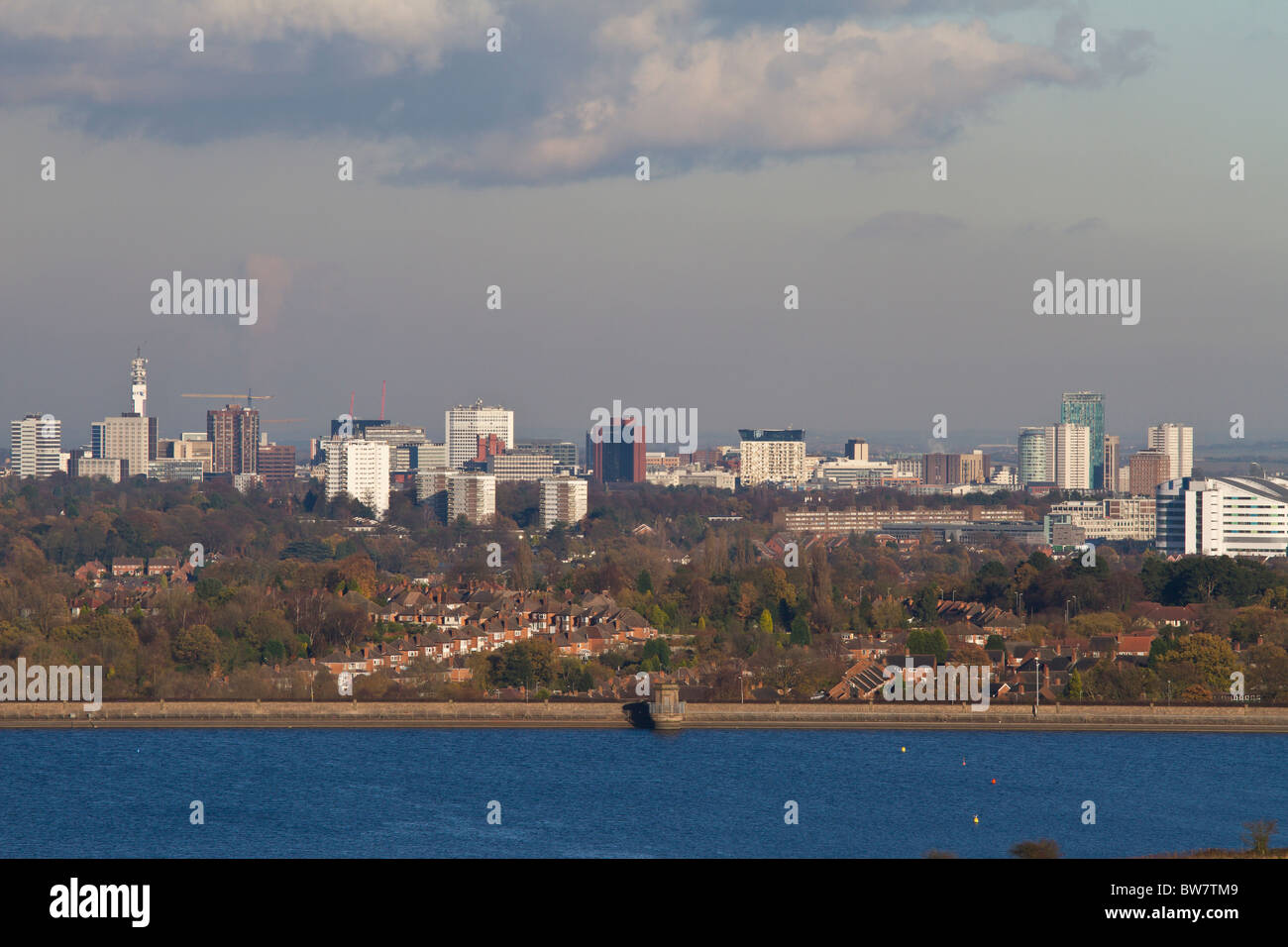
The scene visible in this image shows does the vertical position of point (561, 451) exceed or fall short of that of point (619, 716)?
it exceeds it

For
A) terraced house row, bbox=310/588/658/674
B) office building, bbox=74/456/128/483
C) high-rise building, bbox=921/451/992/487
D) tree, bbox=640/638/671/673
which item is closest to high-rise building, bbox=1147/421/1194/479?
high-rise building, bbox=921/451/992/487

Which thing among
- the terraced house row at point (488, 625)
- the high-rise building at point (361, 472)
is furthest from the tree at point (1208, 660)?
the high-rise building at point (361, 472)

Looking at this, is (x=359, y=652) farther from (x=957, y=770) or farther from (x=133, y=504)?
(x=133, y=504)

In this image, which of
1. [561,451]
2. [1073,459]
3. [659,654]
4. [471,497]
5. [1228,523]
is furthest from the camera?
[561,451]

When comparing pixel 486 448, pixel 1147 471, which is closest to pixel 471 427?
pixel 486 448

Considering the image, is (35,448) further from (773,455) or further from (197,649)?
(197,649)

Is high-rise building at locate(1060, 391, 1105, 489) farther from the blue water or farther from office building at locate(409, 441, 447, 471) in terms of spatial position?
the blue water
